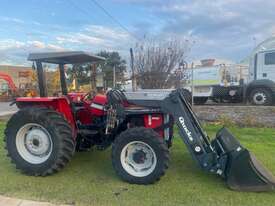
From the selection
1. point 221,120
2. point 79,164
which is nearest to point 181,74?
point 221,120

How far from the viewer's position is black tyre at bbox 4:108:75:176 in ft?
16.8

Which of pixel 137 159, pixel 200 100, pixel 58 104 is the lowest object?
pixel 200 100

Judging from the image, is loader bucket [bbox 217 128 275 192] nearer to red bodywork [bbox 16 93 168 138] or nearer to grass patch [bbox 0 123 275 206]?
grass patch [bbox 0 123 275 206]

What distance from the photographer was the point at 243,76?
17672mm

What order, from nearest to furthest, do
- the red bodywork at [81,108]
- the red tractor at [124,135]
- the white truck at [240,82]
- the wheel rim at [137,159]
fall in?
1. the red tractor at [124,135]
2. the wheel rim at [137,159]
3. the red bodywork at [81,108]
4. the white truck at [240,82]

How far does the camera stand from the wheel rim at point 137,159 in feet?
15.9

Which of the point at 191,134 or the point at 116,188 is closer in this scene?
the point at 116,188

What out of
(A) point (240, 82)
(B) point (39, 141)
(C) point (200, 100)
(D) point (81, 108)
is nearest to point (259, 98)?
(A) point (240, 82)

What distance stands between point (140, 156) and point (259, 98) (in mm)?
12289

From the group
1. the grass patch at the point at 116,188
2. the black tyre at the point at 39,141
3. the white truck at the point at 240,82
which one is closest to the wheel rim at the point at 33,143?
the black tyre at the point at 39,141

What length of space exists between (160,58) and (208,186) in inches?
496

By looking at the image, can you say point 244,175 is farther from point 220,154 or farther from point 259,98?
point 259,98

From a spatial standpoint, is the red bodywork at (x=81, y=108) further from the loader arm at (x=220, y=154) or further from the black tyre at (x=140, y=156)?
the black tyre at (x=140, y=156)

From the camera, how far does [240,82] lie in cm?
1741
